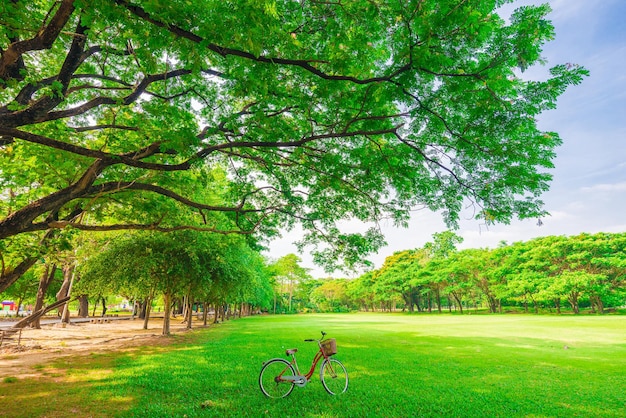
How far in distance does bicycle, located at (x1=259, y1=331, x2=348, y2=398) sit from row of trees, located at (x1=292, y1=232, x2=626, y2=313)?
34166mm

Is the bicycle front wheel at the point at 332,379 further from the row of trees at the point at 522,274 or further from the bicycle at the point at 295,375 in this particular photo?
the row of trees at the point at 522,274

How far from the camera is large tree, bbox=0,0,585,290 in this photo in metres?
4.59

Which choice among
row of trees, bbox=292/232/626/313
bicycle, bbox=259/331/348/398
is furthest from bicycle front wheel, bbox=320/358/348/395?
row of trees, bbox=292/232/626/313

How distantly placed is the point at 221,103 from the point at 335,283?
8570 centimetres

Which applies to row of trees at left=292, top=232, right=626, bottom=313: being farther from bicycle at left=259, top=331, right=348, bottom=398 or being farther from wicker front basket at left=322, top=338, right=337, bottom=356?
wicker front basket at left=322, top=338, right=337, bottom=356

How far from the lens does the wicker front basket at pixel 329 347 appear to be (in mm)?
6938

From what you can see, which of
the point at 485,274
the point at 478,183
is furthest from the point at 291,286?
the point at 478,183

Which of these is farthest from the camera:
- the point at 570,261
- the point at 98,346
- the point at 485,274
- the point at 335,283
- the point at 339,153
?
the point at 335,283

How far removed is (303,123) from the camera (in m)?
7.79

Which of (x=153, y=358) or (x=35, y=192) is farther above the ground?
(x=35, y=192)

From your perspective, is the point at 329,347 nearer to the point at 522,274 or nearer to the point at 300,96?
the point at 300,96

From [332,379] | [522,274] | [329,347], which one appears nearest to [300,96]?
[329,347]

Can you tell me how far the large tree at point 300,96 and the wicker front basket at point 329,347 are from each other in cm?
369

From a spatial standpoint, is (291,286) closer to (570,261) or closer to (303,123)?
(570,261)
